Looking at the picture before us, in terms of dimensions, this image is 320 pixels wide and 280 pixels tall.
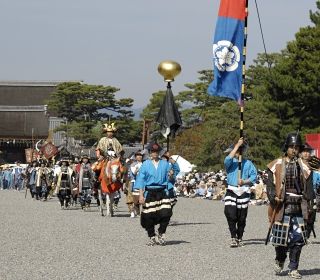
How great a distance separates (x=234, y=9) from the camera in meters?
13.9

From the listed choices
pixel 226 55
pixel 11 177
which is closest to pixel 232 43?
pixel 226 55

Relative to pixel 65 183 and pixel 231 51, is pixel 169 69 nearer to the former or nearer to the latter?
pixel 231 51

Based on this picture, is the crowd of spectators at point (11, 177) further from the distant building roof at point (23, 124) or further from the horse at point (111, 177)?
the horse at point (111, 177)

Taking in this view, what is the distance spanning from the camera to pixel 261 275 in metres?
9.84

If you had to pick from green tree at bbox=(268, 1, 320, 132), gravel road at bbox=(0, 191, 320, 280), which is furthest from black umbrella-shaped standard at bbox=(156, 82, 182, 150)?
green tree at bbox=(268, 1, 320, 132)

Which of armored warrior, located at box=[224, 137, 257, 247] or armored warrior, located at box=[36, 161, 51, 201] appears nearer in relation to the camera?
armored warrior, located at box=[224, 137, 257, 247]

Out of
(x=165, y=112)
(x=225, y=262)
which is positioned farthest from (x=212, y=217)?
(x=225, y=262)

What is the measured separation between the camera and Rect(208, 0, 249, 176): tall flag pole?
13859 millimetres

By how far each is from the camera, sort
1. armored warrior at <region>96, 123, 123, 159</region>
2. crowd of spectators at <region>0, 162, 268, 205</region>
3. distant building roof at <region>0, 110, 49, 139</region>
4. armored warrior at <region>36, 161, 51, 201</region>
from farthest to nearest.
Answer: distant building roof at <region>0, 110, 49, 139</region>, armored warrior at <region>36, 161, 51, 201</region>, crowd of spectators at <region>0, 162, 268, 205</region>, armored warrior at <region>96, 123, 123, 159</region>

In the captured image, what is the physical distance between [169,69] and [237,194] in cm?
509

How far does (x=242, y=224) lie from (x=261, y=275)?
141 inches

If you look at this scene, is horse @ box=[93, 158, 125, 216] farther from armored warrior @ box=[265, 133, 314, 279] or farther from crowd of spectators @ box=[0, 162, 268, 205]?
armored warrior @ box=[265, 133, 314, 279]

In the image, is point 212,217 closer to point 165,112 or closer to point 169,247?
point 165,112

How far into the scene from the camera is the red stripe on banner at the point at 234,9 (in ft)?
45.5
